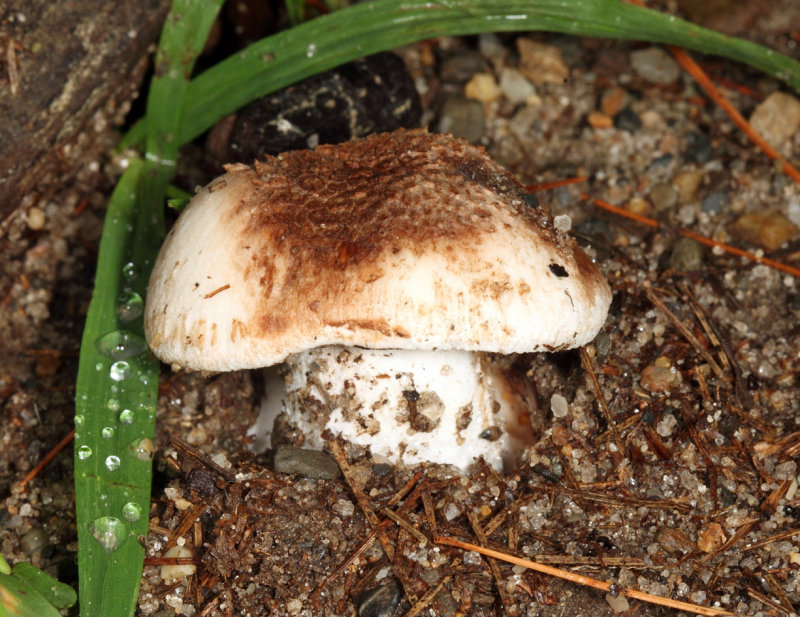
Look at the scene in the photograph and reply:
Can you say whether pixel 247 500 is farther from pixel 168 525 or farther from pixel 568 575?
pixel 568 575

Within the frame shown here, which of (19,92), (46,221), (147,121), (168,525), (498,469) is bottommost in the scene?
(498,469)

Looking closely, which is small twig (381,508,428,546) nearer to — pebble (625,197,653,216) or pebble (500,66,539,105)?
pebble (625,197,653,216)

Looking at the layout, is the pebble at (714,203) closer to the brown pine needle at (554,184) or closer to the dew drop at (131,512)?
the brown pine needle at (554,184)

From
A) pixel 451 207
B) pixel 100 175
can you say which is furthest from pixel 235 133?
pixel 451 207

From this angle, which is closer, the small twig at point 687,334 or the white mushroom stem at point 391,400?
the white mushroom stem at point 391,400

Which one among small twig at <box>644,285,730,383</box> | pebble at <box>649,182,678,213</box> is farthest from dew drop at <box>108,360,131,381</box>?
pebble at <box>649,182,678,213</box>

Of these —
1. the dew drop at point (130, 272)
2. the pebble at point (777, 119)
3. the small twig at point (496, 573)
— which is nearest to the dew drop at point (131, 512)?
the dew drop at point (130, 272)
